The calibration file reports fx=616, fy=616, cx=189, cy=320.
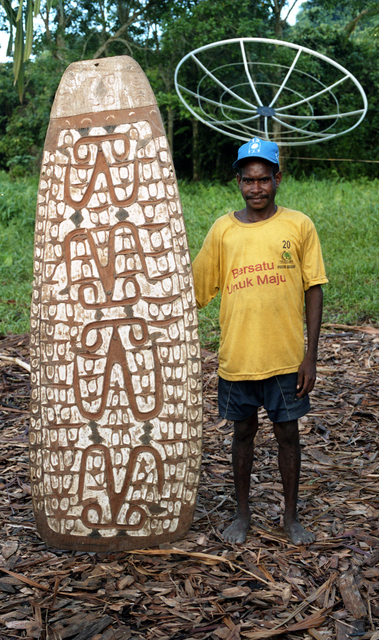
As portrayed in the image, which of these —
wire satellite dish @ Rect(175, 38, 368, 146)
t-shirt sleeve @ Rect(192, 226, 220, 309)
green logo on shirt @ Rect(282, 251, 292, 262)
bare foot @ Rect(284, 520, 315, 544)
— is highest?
wire satellite dish @ Rect(175, 38, 368, 146)

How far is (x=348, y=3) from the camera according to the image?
13.5m

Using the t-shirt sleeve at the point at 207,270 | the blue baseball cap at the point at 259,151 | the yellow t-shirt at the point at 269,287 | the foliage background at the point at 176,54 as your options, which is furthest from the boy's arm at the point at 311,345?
the foliage background at the point at 176,54

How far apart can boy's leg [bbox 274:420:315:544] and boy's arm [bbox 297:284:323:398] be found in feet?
0.51

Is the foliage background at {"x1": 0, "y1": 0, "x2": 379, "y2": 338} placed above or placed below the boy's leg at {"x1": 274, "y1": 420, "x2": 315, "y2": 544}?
above

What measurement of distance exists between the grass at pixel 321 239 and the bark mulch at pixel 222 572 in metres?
1.94

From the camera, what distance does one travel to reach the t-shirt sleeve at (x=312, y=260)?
2.32 metres

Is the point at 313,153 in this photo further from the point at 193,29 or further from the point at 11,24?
the point at 11,24

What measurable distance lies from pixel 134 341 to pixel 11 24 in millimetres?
2567

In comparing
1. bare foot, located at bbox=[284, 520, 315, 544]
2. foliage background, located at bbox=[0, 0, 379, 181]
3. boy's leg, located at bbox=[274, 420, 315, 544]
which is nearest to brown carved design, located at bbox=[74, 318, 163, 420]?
boy's leg, located at bbox=[274, 420, 315, 544]

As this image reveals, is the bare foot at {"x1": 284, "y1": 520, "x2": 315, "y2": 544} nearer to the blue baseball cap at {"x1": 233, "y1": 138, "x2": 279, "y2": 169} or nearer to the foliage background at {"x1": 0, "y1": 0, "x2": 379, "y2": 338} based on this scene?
the blue baseball cap at {"x1": 233, "y1": 138, "x2": 279, "y2": 169}

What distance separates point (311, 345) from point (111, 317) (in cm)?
76

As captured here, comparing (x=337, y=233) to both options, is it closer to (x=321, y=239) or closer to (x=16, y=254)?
(x=321, y=239)

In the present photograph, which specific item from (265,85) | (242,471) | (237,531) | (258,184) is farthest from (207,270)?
(265,85)

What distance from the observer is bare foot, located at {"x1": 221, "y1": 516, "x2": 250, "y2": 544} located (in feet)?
7.93
